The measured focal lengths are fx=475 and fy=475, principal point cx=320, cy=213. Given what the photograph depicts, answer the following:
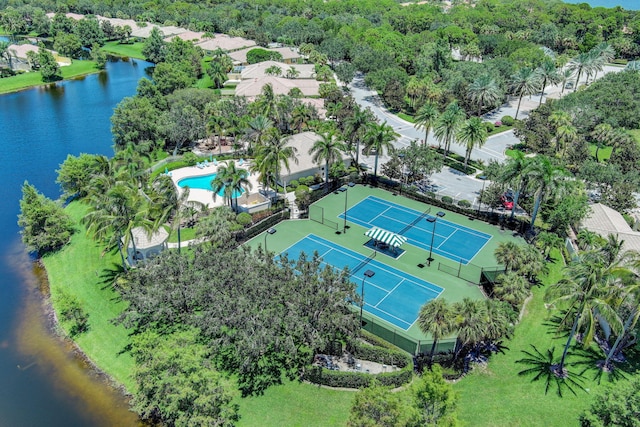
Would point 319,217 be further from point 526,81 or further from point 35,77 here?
point 35,77

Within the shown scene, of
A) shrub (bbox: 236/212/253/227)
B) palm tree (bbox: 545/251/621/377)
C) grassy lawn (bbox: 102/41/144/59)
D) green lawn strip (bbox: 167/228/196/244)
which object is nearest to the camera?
palm tree (bbox: 545/251/621/377)

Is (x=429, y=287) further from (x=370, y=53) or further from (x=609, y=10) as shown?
(x=609, y=10)

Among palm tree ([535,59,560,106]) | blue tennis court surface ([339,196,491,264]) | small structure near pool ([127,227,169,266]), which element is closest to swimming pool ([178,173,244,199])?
small structure near pool ([127,227,169,266])

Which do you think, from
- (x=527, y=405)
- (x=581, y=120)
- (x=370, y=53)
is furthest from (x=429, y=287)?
(x=370, y=53)

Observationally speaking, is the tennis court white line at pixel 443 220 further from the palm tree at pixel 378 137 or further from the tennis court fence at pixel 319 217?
the tennis court fence at pixel 319 217

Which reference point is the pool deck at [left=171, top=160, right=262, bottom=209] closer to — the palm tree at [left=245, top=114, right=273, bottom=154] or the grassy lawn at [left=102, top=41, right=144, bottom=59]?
the palm tree at [left=245, top=114, right=273, bottom=154]
